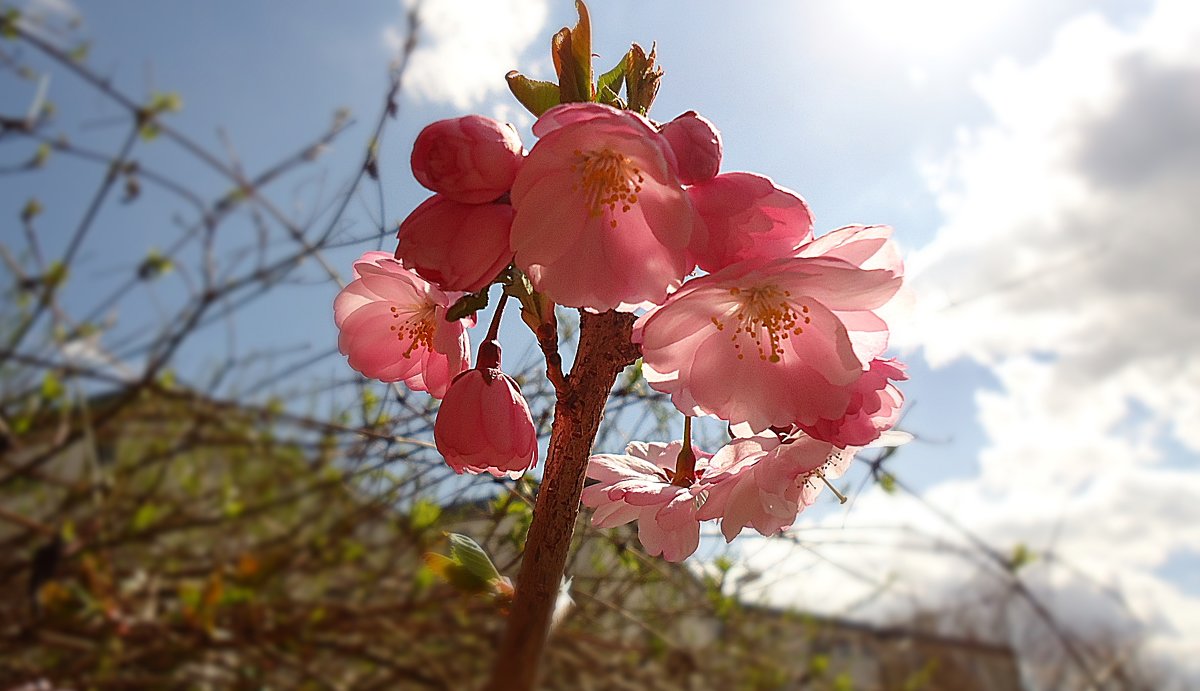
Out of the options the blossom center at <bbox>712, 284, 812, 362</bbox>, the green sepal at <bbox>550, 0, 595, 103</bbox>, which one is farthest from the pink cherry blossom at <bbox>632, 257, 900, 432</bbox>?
the green sepal at <bbox>550, 0, 595, 103</bbox>

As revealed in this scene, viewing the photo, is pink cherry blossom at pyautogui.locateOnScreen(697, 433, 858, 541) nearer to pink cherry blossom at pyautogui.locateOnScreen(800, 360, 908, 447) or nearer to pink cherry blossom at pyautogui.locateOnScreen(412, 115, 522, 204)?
pink cherry blossom at pyautogui.locateOnScreen(800, 360, 908, 447)

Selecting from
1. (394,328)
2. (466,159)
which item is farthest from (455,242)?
(394,328)

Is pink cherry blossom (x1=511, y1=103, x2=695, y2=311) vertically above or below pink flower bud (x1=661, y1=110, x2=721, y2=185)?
below

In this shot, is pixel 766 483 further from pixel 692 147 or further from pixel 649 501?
pixel 692 147

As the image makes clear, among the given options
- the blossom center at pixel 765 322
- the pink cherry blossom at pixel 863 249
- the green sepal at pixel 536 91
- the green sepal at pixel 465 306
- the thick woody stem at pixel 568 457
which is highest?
the green sepal at pixel 536 91

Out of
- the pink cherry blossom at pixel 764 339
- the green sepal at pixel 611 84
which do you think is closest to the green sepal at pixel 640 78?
the green sepal at pixel 611 84

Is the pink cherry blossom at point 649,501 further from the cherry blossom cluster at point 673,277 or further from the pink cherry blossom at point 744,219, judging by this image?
the pink cherry blossom at point 744,219

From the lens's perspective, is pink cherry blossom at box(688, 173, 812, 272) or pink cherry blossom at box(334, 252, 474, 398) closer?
pink cherry blossom at box(688, 173, 812, 272)

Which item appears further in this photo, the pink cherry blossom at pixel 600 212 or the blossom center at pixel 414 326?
the blossom center at pixel 414 326
